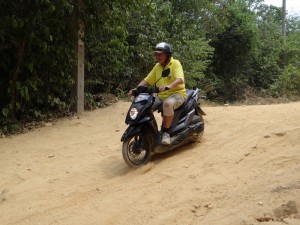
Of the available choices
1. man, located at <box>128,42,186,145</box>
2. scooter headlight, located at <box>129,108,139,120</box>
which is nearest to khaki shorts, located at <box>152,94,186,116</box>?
man, located at <box>128,42,186,145</box>

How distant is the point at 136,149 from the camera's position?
568 centimetres

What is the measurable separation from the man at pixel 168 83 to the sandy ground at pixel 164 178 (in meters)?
0.57

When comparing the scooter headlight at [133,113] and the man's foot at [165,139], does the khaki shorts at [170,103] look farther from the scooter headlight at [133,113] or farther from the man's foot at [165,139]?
the scooter headlight at [133,113]

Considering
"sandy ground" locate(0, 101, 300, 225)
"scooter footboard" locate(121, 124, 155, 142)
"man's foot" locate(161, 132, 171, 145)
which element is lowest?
"sandy ground" locate(0, 101, 300, 225)

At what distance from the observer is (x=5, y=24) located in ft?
24.6

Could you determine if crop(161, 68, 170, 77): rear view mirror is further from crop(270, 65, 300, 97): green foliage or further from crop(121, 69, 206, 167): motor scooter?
crop(270, 65, 300, 97): green foliage

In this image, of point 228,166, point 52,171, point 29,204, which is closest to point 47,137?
point 52,171

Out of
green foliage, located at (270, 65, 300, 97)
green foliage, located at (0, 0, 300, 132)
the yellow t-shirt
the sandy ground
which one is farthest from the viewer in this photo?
green foliage, located at (270, 65, 300, 97)

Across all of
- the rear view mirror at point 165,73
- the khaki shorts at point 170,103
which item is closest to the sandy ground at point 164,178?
the khaki shorts at point 170,103

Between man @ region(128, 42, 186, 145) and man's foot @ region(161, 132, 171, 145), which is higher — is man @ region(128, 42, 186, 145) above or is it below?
above

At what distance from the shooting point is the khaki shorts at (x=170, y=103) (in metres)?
5.71

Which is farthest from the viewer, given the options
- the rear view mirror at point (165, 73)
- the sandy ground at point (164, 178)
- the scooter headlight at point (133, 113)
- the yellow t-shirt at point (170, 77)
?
the yellow t-shirt at point (170, 77)

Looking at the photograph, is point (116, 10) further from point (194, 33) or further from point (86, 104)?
point (194, 33)

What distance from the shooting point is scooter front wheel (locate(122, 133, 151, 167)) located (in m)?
5.60
